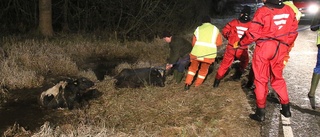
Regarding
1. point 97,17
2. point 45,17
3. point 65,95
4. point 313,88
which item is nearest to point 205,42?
point 313,88

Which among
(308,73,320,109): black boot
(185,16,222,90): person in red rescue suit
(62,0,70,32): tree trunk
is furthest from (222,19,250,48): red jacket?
(62,0,70,32): tree trunk

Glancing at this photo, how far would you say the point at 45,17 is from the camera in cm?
979

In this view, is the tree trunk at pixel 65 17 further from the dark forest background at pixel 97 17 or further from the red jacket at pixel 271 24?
the red jacket at pixel 271 24

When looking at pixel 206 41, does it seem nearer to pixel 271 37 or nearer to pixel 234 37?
pixel 234 37

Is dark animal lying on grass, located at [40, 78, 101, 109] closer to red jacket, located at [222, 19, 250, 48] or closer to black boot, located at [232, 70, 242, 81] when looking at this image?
red jacket, located at [222, 19, 250, 48]

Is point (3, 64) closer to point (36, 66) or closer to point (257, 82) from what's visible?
point (36, 66)

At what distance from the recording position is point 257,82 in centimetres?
433

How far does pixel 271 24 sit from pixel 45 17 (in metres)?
7.62

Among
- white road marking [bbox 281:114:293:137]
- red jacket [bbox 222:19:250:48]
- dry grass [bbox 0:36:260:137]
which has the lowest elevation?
dry grass [bbox 0:36:260:137]

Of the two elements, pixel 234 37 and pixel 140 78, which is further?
pixel 140 78

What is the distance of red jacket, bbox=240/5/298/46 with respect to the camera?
4.11 meters

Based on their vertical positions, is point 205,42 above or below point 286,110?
above

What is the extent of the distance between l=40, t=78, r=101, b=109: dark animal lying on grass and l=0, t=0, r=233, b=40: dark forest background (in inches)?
228

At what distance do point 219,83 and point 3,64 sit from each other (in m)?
4.49
